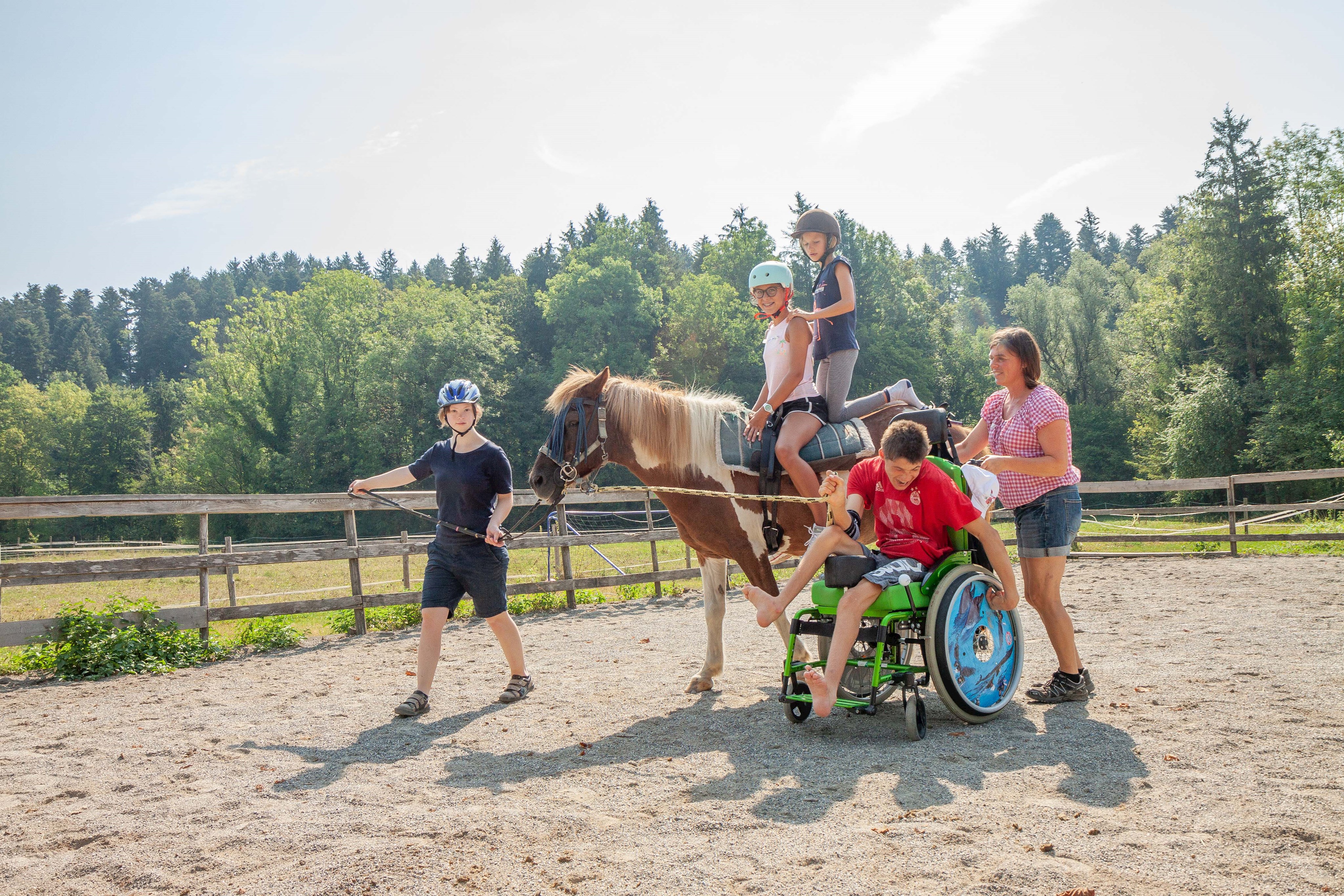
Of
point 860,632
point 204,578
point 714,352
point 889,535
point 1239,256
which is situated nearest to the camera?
point 860,632

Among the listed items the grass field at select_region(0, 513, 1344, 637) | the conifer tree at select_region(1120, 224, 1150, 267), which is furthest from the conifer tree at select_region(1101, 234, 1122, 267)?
the grass field at select_region(0, 513, 1344, 637)

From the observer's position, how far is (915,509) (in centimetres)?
428

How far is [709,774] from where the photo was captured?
144 inches

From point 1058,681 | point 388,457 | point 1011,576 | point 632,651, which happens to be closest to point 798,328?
point 1011,576

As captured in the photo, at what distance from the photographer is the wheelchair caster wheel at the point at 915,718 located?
399 centimetres

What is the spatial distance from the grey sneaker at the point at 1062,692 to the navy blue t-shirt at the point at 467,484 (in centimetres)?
331

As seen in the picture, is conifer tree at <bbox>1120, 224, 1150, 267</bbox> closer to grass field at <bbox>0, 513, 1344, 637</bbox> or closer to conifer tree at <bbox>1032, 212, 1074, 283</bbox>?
conifer tree at <bbox>1032, 212, 1074, 283</bbox>

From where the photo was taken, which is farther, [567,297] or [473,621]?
[567,297]

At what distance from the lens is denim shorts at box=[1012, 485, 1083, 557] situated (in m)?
4.53

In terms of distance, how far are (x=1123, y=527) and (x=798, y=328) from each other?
59.3 feet

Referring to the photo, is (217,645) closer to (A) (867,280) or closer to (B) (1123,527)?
(B) (1123,527)

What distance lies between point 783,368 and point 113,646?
19.5 ft

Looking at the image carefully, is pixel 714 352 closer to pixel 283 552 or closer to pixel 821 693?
pixel 283 552

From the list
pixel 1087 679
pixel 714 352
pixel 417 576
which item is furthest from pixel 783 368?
pixel 714 352
